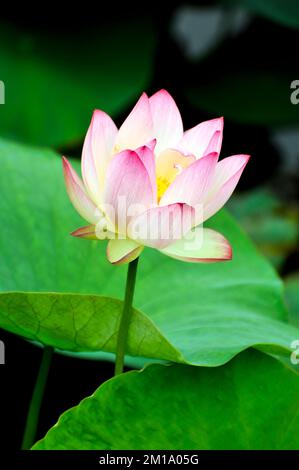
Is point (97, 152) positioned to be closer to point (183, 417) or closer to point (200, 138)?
point (200, 138)

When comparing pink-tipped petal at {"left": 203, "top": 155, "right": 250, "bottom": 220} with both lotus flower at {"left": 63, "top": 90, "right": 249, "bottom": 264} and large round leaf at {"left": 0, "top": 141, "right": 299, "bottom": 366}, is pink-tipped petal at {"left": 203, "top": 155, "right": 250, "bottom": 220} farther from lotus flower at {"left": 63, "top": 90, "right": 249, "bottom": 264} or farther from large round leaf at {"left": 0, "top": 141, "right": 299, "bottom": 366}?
large round leaf at {"left": 0, "top": 141, "right": 299, "bottom": 366}

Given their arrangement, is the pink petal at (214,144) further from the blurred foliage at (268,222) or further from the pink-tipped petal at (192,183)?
the blurred foliage at (268,222)

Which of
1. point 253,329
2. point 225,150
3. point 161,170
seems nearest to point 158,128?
point 161,170

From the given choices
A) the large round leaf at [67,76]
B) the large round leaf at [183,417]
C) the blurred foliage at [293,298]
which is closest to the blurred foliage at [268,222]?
the blurred foliage at [293,298]

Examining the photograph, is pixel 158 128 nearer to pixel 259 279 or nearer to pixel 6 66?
pixel 259 279

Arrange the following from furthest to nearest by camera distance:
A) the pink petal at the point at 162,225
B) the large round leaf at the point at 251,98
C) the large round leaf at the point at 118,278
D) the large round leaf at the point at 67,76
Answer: the large round leaf at the point at 251,98
the large round leaf at the point at 67,76
the large round leaf at the point at 118,278
the pink petal at the point at 162,225

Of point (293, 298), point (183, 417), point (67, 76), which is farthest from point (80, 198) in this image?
point (67, 76)

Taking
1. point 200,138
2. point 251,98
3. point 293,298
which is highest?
point 200,138

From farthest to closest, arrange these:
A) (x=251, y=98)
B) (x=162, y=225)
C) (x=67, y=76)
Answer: (x=251, y=98) → (x=67, y=76) → (x=162, y=225)
